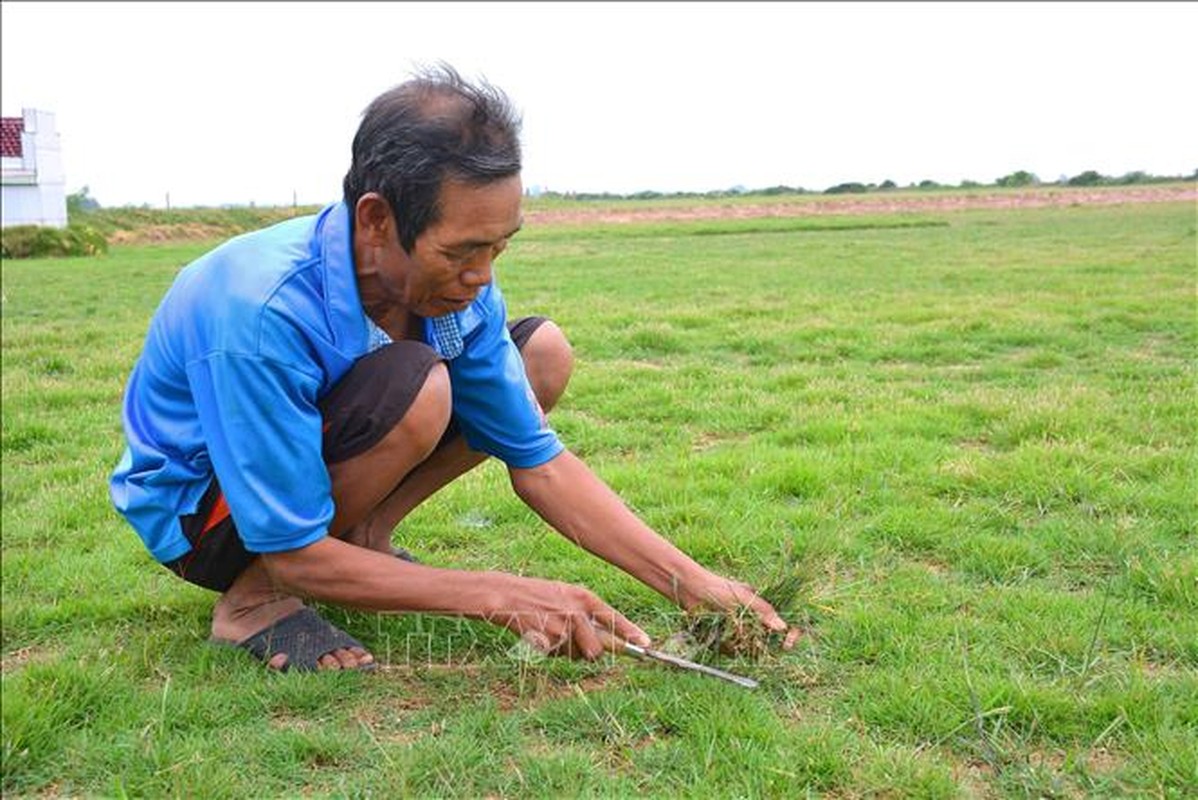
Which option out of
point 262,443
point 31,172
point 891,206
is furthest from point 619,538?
point 891,206

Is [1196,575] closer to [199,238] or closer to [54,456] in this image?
[54,456]

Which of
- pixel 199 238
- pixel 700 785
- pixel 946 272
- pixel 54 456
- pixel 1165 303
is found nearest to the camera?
pixel 700 785

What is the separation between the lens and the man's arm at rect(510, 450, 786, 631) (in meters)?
2.90

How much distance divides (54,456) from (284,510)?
3550mm

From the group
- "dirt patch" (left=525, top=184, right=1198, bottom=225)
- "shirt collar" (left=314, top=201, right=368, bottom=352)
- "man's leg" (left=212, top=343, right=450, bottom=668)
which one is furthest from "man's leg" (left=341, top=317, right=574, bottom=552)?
"dirt patch" (left=525, top=184, right=1198, bottom=225)

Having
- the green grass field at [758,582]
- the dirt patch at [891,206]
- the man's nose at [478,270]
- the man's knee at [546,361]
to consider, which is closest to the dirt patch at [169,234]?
the dirt patch at [891,206]

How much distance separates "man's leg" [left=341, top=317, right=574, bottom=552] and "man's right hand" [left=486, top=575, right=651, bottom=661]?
869mm

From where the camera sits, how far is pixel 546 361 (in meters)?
3.50

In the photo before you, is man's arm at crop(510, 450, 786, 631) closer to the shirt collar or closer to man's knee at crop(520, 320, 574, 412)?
man's knee at crop(520, 320, 574, 412)

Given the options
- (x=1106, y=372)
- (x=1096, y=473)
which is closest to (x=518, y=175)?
(x=1096, y=473)

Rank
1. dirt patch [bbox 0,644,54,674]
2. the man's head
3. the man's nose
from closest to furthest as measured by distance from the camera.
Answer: the man's head < the man's nose < dirt patch [bbox 0,644,54,674]

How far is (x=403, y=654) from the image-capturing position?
3033 millimetres

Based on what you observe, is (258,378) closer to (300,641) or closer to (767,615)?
(300,641)

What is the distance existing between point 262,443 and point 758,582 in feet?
5.28
